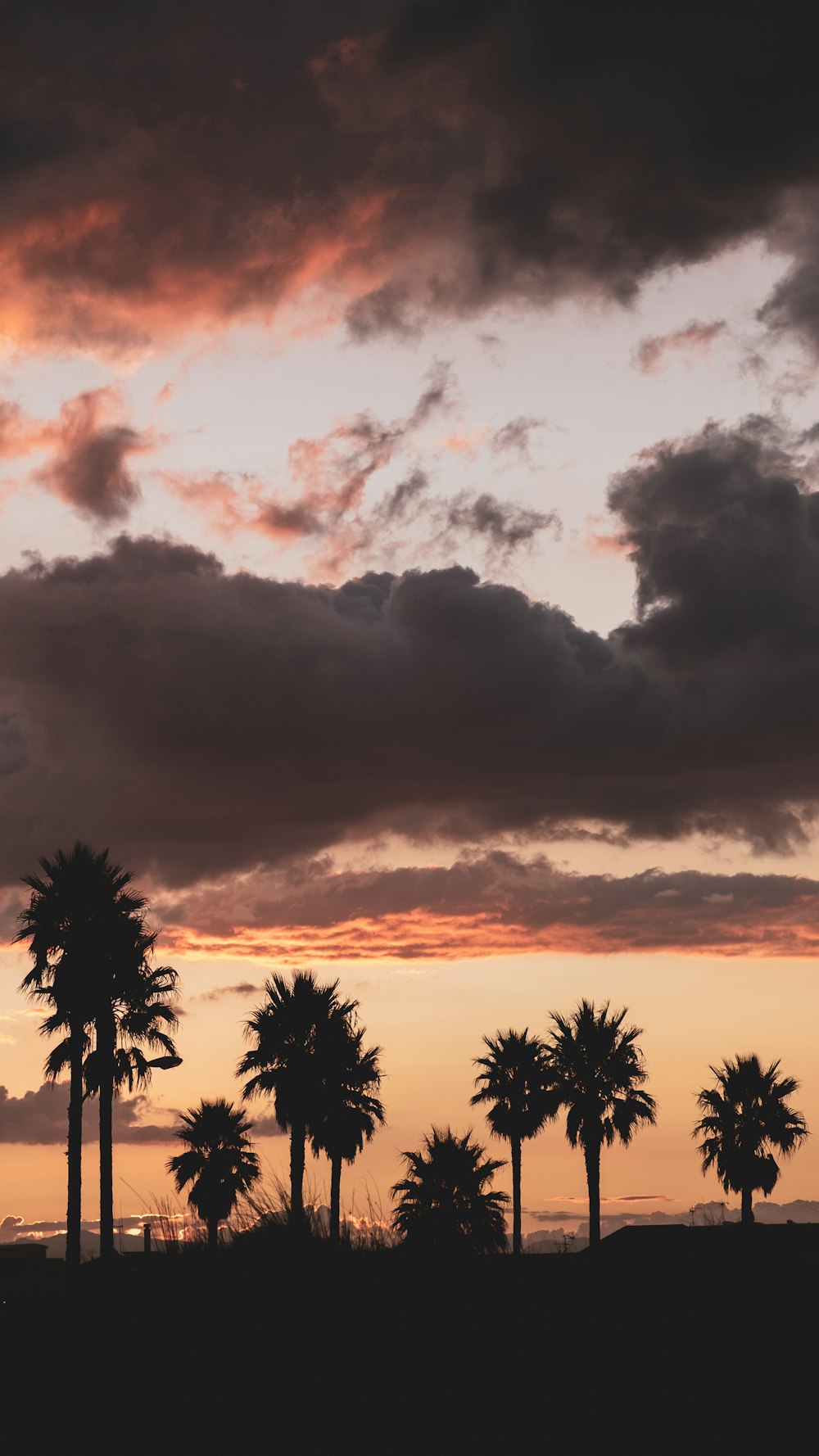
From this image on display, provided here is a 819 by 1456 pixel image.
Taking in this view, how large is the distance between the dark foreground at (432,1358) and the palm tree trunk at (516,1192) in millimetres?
44633

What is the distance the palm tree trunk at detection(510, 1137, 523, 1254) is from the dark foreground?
4463 cm

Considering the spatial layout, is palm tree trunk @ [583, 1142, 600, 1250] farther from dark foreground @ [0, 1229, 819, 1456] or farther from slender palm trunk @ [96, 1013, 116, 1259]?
dark foreground @ [0, 1229, 819, 1456]

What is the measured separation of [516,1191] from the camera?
55.9m

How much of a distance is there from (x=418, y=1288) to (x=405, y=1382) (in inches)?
63.2

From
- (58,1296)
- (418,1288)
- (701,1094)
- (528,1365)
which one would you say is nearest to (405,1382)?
(528,1365)

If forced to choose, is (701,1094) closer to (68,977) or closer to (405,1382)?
(68,977)

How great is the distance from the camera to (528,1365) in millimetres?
9219

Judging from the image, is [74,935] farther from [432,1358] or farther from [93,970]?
[432,1358]

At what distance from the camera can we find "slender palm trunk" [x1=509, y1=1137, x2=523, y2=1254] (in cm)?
5397

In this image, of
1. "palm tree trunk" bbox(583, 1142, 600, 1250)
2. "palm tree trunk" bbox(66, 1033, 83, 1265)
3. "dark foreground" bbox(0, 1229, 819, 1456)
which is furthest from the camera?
"palm tree trunk" bbox(583, 1142, 600, 1250)

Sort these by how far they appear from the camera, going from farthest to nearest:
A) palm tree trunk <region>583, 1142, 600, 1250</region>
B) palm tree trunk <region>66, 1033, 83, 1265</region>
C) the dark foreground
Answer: palm tree trunk <region>583, 1142, 600, 1250</region>, palm tree trunk <region>66, 1033, 83, 1265</region>, the dark foreground

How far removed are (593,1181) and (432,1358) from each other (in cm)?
4389

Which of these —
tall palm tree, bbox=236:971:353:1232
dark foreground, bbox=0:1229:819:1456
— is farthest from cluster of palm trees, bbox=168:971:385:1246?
dark foreground, bbox=0:1229:819:1456

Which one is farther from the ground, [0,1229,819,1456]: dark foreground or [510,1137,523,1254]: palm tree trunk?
[0,1229,819,1456]: dark foreground
